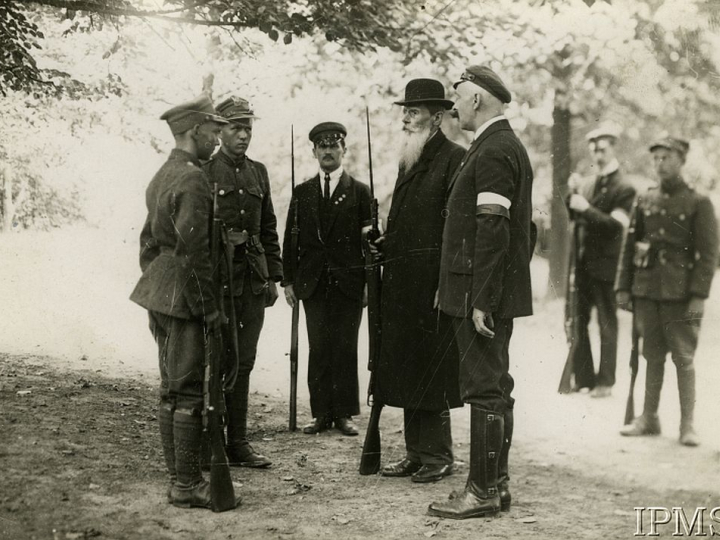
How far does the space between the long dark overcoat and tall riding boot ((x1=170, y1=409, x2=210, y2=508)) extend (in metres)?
1.17

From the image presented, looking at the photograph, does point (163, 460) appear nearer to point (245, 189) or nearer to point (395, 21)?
point (245, 189)

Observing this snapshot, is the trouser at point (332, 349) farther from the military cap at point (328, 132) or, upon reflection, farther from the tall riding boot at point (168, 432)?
the tall riding boot at point (168, 432)

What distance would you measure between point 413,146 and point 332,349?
1.82 m

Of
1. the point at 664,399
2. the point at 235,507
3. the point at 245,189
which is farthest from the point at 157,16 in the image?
the point at 664,399

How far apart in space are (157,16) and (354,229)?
6.41ft

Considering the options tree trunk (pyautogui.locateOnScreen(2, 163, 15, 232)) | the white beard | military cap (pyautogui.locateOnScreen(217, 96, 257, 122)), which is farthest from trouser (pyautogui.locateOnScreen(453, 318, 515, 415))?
tree trunk (pyautogui.locateOnScreen(2, 163, 15, 232))

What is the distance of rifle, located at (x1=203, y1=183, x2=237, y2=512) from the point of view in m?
3.87

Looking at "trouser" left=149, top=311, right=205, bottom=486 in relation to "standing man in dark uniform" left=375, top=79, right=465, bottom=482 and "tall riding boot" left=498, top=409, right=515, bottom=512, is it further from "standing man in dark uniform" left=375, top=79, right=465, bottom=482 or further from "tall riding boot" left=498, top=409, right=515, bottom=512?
"tall riding boot" left=498, top=409, right=515, bottom=512

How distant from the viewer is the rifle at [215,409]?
3.87 metres

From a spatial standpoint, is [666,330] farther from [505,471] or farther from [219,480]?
[219,480]

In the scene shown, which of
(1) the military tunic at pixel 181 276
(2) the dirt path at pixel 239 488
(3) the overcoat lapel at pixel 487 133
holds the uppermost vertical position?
(3) the overcoat lapel at pixel 487 133

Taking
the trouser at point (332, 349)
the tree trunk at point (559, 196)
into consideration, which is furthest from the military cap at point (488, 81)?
the trouser at point (332, 349)

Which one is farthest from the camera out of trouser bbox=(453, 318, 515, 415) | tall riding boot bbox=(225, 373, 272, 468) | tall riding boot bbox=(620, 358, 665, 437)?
tall riding boot bbox=(225, 373, 272, 468)

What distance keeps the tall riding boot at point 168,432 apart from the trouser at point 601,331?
2617 mm
